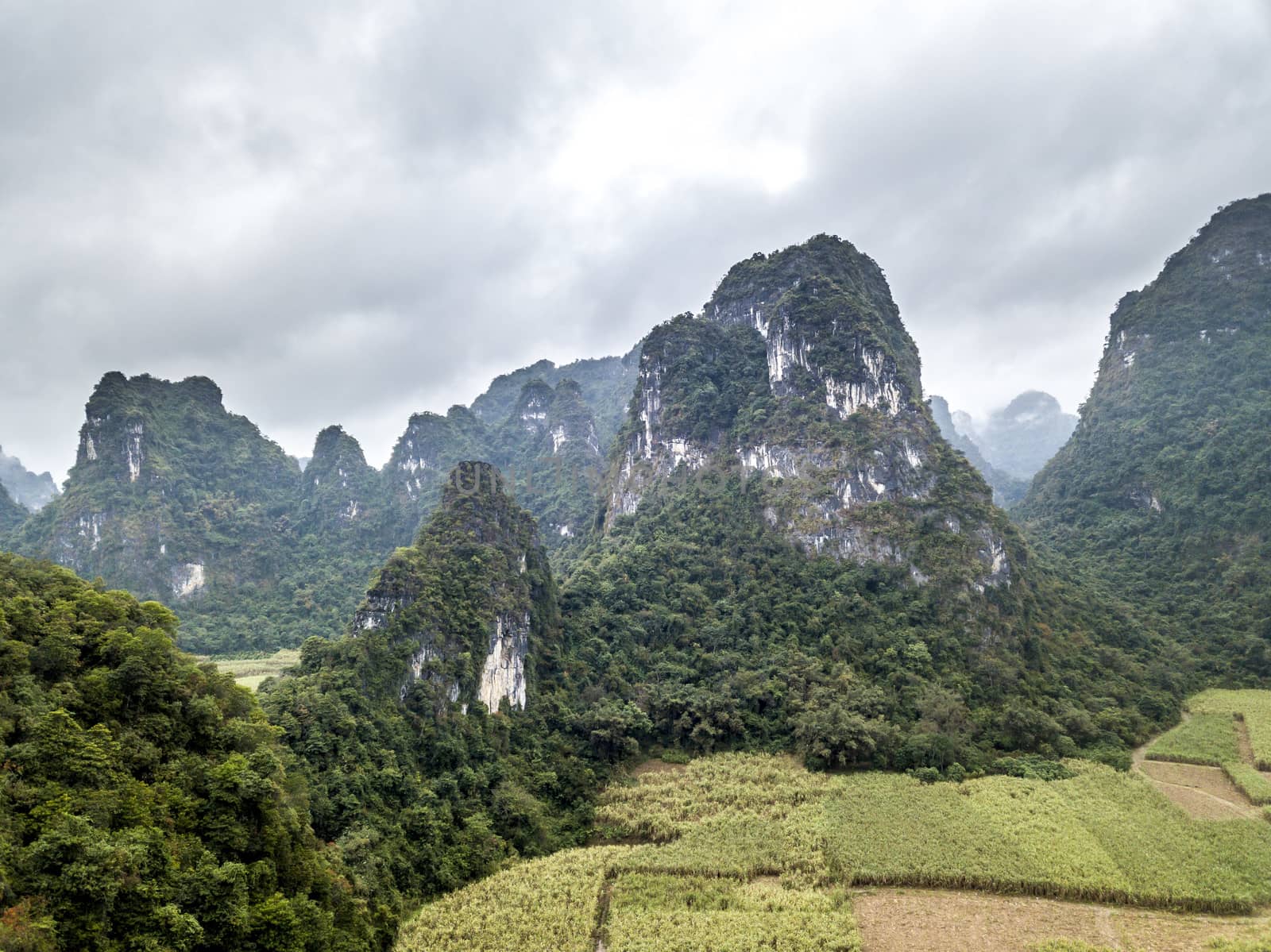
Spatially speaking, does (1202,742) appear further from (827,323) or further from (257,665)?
(257,665)

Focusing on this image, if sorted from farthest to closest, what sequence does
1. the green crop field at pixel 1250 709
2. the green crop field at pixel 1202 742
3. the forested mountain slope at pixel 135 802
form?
1. the green crop field at pixel 1202 742
2. the green crop field at pixel 1250 709
3. the forested mountain slope at pixel 135 802

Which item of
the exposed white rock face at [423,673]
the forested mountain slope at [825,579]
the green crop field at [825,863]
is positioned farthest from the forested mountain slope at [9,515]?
the green crop field at [825,863]

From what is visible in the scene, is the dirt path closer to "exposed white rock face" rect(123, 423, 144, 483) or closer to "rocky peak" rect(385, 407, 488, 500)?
"rocky peak" rect(385, 407, 488, 500)

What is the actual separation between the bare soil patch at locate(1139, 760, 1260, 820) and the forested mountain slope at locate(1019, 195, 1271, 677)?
17.8 meters

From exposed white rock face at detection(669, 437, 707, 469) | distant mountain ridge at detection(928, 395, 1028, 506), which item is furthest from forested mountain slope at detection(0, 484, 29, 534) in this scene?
distant mountain ridge at detection(928, 395, 1028, 506)

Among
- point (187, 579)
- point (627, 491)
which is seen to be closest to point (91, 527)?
point (187, 579)

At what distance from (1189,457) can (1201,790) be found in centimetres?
4442

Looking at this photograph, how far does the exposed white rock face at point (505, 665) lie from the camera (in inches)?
1364

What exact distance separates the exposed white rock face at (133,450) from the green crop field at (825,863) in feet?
271

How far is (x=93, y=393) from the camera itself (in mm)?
78750

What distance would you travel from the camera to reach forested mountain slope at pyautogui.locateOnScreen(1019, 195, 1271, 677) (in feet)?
158

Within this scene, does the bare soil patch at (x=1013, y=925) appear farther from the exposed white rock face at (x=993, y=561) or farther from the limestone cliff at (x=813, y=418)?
the limestone cliff at (x=813, y=418)

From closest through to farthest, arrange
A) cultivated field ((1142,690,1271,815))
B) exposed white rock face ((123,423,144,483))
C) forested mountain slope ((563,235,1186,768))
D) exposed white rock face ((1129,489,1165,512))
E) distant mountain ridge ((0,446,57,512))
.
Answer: cultivated field ((1142,690,1271,815)) < forested mountain slope ((563,235,1186,768)) < exposed white rock face ((1129,489,1165,512)) < exposed white rock face ((123,423,144,483)) < distant mountain ridge ((0,446,57,512))

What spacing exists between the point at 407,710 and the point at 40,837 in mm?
17008
